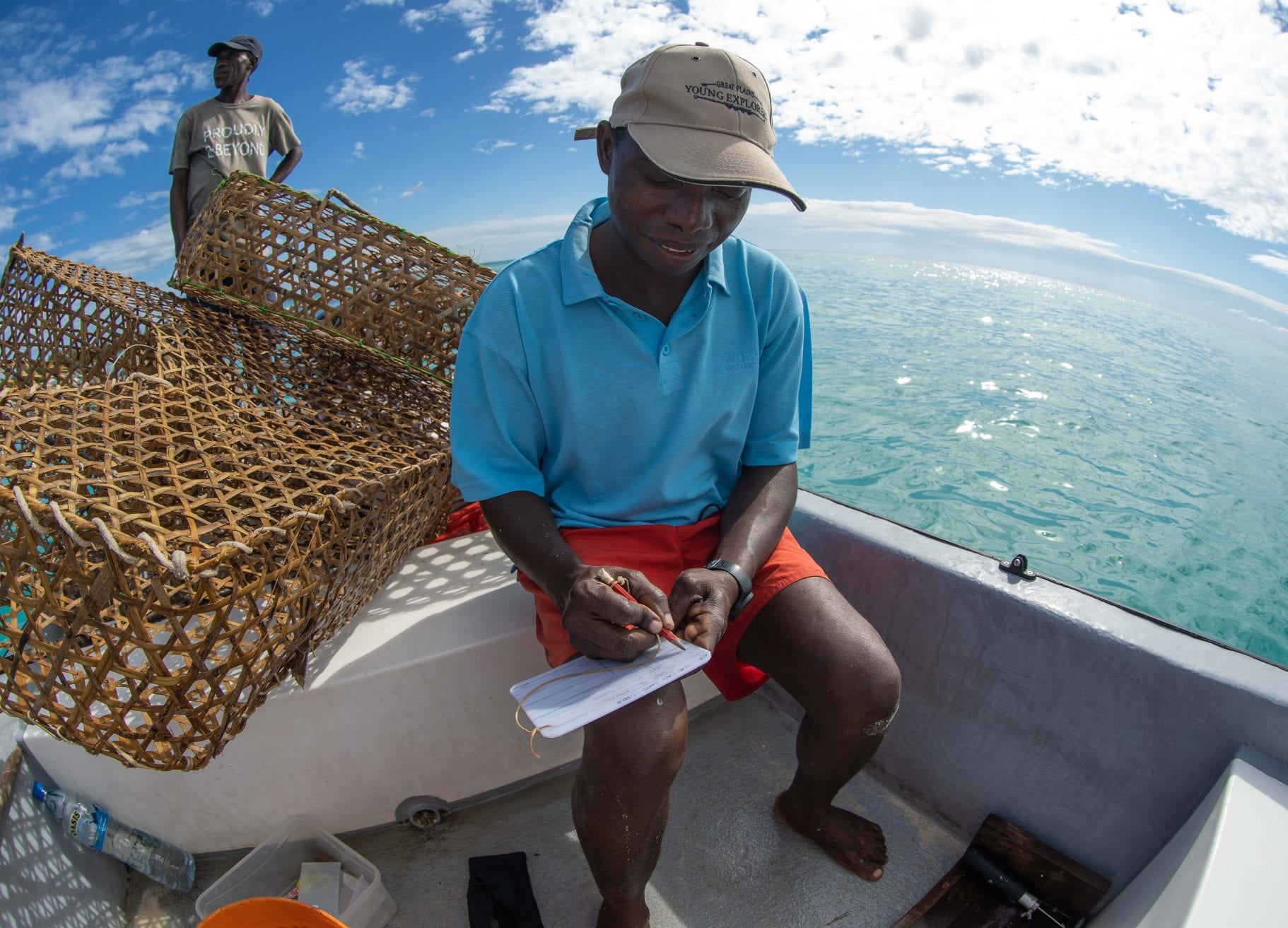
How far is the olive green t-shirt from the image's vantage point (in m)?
3.70

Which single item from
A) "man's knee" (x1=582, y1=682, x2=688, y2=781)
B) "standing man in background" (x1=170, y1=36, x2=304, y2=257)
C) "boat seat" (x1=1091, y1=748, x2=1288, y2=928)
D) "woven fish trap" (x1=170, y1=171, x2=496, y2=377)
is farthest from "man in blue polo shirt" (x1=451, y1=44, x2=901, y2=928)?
"standing man in background" (x1=170, y1=36, x2=304, y2=257)

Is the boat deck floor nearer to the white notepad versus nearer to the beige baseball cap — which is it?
the white notepad

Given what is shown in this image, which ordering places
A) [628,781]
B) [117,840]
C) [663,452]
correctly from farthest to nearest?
[117,840]
[663,452]
[628,781]

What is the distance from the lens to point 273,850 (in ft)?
5.01

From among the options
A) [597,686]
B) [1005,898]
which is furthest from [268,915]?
[1005,898]

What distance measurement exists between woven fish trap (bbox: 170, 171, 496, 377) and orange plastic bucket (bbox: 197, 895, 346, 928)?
4.50ft

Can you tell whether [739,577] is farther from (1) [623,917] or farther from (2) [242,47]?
(2) [242,47]

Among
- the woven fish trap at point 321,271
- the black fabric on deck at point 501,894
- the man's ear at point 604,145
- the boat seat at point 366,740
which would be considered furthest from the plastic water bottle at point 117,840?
the man's ear at point 604,145

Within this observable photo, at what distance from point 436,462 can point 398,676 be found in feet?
1.73

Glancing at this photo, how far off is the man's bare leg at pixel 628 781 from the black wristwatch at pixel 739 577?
0.23 m

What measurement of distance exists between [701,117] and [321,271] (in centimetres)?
134

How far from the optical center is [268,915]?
1.20m

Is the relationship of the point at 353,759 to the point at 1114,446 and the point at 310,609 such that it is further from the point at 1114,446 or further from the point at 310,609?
the point at 1114,446

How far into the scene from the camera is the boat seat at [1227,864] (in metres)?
0.89
